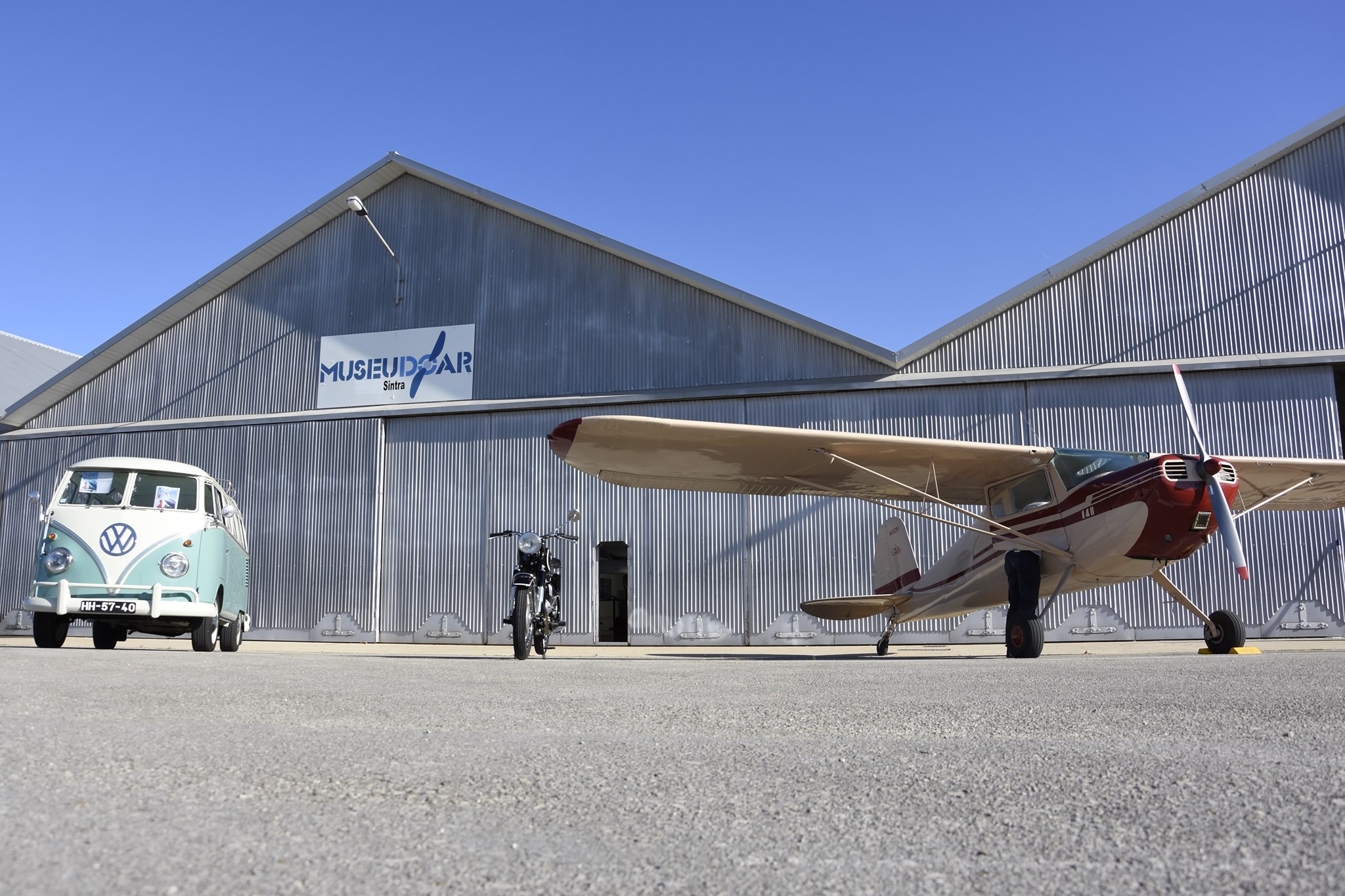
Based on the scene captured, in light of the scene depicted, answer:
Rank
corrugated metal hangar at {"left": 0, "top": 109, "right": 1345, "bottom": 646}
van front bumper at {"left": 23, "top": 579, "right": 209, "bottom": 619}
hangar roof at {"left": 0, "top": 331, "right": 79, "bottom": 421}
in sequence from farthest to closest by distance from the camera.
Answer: hangar roof at {"left": 0, "top": 331, "right": 79, "bottom": 421} < corrugated metal hangar at {"left": 0, "top": 109, "right": 1345, "bottom": 646} < van front bumper at {"left": 23, "top": 579, "right": 209, "bottom": 619}

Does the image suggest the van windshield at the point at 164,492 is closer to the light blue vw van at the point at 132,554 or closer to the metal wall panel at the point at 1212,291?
the light blue vw van at the point at 132,554

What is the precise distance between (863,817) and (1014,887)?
1.67 feet

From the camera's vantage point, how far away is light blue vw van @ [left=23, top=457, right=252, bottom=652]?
9961 millimetres

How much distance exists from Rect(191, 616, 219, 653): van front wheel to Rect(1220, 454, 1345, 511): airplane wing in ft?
40.1

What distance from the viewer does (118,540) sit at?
1016 centimetres

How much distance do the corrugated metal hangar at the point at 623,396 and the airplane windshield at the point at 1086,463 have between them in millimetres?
5970

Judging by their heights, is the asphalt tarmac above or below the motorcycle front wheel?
above

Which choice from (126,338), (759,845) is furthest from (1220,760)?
(126,338)

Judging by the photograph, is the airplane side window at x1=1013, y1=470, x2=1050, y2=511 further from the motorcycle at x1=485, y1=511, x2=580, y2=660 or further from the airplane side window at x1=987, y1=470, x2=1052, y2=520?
the motorcycle at x1=485, y1=511, x2=580, y2=660

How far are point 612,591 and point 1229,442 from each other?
41.2ft

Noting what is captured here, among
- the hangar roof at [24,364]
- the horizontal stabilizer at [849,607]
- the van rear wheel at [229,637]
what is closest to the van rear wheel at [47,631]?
the van rear wheel at [229,637]

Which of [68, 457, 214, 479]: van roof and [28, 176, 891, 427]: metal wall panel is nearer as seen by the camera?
[68, 457, 214, 479]: van roof

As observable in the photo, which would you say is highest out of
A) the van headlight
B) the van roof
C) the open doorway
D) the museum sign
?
the museum sign

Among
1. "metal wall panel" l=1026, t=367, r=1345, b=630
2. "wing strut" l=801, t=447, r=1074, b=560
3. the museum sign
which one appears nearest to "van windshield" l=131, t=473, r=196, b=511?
"wing strut" l=801, t=447, r=1074, b=560
